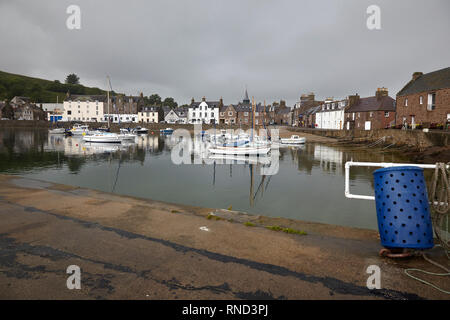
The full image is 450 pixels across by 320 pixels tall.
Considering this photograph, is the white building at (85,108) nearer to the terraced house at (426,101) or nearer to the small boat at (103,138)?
the small boat at (103,138)

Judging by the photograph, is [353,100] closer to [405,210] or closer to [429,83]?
[429,83]

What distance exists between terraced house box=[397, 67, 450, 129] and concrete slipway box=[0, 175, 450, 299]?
107 ft

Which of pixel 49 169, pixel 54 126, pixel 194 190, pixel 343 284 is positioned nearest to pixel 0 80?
pixel 54 126

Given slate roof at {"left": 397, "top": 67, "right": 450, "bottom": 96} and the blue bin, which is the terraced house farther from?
the blue bin

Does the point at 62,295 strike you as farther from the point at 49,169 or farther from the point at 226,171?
the point at 49,169

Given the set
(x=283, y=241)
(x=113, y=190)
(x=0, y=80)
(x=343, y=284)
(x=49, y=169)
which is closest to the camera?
(x=343, y=284)

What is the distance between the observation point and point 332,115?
66188 millimetres

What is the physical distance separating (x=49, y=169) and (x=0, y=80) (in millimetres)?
190398

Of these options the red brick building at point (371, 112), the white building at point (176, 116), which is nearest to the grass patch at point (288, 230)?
the red brick building at point (371, 112)

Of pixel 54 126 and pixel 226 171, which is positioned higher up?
pixel 54 126

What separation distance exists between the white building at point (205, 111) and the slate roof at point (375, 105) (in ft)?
161

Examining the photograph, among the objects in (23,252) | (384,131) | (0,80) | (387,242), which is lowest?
(23,252)

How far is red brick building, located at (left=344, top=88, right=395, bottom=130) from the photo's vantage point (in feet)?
168

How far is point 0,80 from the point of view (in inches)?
6344
